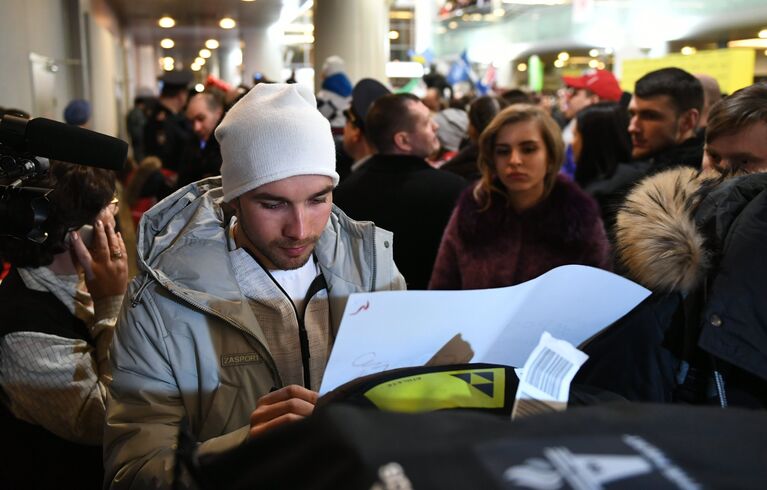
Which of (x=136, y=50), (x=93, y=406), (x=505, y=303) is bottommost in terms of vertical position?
(x=93, y=406)

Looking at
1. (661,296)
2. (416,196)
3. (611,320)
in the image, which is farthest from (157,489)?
(416,196)

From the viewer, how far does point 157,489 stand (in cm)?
122

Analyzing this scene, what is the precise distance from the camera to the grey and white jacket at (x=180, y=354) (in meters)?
1.34

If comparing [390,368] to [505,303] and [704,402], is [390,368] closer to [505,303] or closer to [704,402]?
[505,303]

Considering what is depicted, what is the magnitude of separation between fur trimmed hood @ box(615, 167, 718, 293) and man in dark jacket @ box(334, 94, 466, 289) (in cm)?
203

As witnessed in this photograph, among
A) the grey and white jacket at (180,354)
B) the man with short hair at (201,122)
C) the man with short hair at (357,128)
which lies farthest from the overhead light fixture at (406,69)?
the grey and white jacket at (180,354)

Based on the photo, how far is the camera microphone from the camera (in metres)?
1.14

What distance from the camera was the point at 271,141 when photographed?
4.70 feet

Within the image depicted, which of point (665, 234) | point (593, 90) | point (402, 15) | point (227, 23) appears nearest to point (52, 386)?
Answer: point (665, 234)

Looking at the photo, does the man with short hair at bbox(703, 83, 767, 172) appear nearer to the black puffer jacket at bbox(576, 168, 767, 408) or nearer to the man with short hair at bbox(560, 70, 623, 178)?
the black puffer jacket at bbox(576, 168, 767, 408)

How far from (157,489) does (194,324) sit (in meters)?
0.32

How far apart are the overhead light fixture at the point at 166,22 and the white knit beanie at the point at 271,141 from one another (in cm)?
1583

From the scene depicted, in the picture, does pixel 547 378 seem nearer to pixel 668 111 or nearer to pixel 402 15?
pixel 668 111

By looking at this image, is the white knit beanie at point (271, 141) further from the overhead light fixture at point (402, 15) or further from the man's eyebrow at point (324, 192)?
the overhead light fixture at point (402, 15)
